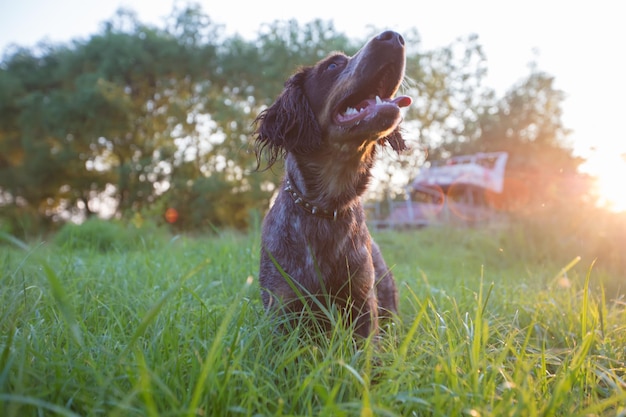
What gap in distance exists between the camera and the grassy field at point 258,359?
4.28 feet

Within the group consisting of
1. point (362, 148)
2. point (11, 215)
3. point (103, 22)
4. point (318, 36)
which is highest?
point (103, 22)

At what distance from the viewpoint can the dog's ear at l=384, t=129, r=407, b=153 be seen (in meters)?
3.32

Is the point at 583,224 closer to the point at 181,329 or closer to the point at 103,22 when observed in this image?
the point at 181,329

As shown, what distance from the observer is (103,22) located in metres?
21.0

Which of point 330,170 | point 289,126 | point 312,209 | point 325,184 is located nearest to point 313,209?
point 312,209

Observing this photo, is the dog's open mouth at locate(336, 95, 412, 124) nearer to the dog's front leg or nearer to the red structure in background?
the dog's front leg

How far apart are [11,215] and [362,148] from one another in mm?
20923

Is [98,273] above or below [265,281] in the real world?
below

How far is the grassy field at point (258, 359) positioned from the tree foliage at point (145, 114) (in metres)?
14.2

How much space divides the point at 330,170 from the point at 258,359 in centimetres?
144

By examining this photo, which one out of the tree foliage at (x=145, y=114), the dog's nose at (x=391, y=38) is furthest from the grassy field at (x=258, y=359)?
the tree foliage at (x=145, y=114)

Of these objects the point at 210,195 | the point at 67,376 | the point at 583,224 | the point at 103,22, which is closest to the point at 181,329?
the point at 67,376

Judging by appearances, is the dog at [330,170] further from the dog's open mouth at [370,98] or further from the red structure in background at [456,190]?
the red structure in background at [456,190]

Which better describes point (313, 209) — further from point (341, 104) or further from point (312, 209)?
point (341, 104)
